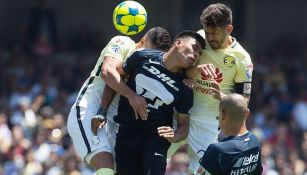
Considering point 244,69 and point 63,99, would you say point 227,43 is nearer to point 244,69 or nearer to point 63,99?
point 244,69

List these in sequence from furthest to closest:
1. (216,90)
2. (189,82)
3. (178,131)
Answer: (189,82) → (178,131) → (216,90)

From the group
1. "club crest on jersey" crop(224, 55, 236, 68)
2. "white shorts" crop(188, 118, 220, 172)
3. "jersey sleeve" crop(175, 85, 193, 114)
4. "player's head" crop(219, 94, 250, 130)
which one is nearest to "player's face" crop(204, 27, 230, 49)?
"club crest on jersey" crop(224, 55, 236, 68)

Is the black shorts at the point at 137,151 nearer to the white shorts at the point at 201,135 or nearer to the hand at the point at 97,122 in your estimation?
the hand at the point at 97,122

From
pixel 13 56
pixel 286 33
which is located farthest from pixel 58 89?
pixel 286 33

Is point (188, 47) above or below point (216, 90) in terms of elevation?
above

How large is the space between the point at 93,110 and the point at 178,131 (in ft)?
2.83

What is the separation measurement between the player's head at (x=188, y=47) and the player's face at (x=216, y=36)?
0.31 feet

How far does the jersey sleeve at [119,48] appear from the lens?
10078mm

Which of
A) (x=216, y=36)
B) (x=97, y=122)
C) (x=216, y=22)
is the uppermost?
(x=216, y=22)

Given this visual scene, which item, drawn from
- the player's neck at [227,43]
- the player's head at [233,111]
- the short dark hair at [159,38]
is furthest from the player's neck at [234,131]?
the short dark hair at [159,38]

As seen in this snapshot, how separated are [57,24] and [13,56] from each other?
7.56ft

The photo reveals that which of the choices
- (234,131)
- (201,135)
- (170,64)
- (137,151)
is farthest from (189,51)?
(234,131)

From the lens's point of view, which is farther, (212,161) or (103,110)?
(103,110)

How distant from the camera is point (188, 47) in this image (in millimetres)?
9859
